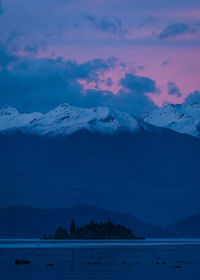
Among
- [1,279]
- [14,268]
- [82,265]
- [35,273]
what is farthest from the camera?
[82,265]

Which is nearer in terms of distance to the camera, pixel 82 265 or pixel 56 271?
pixel 56 271

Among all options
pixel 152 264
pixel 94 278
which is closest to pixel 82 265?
pixel 152 264

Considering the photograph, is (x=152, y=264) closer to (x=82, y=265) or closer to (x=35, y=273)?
(x=82, y=265)

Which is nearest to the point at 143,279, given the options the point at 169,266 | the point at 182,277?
the point at 182,277

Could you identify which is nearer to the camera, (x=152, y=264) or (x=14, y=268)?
(x=14, y=268)

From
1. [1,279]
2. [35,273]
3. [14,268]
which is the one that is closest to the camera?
[1,279]

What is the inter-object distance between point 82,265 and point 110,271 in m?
12.3

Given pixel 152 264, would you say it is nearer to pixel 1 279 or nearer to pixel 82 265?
pixel 82 265

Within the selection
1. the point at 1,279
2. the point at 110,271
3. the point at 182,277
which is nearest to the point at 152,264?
the point at 110,271

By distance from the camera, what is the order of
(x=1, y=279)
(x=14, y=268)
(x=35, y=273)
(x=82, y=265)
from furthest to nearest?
(x=82, y=265) → (x=14, y=268) → (x=35, y=273) → (x=1, y=279)

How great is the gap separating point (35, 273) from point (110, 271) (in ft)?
32.7

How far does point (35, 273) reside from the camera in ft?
302

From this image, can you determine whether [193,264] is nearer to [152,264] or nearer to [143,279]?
[152,264]

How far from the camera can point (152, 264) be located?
358ft
